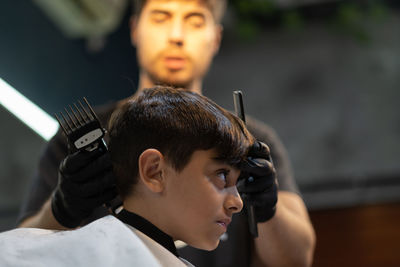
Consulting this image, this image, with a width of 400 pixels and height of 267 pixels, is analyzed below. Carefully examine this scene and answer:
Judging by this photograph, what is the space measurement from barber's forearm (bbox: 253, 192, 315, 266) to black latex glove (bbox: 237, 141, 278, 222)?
0.20 meters

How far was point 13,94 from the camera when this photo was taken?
0.94m

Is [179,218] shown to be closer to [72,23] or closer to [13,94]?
[13,94]

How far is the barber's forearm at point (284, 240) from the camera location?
125 cm

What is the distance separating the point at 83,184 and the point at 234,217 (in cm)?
63

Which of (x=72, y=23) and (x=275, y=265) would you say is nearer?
(x=275, y=265)

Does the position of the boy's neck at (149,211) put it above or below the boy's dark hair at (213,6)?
below

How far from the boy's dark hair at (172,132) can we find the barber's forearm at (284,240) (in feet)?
1.29

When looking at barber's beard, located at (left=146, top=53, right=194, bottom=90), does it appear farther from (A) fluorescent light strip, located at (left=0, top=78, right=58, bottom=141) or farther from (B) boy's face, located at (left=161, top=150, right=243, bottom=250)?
(B) boy's face, located at (left=161, top=150, right=243, bottom=250)

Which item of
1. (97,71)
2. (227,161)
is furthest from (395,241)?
(227,161)

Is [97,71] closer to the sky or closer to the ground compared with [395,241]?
closer to the sky

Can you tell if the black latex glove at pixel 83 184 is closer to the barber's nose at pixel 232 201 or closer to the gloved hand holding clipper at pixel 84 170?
the gloved hand holding clipper at pixel 84 170

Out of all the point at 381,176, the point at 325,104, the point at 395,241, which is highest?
the point at 325,104

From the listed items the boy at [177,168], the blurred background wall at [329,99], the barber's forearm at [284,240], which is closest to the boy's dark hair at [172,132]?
the boy at [177,168]

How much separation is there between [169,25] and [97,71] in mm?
1206
